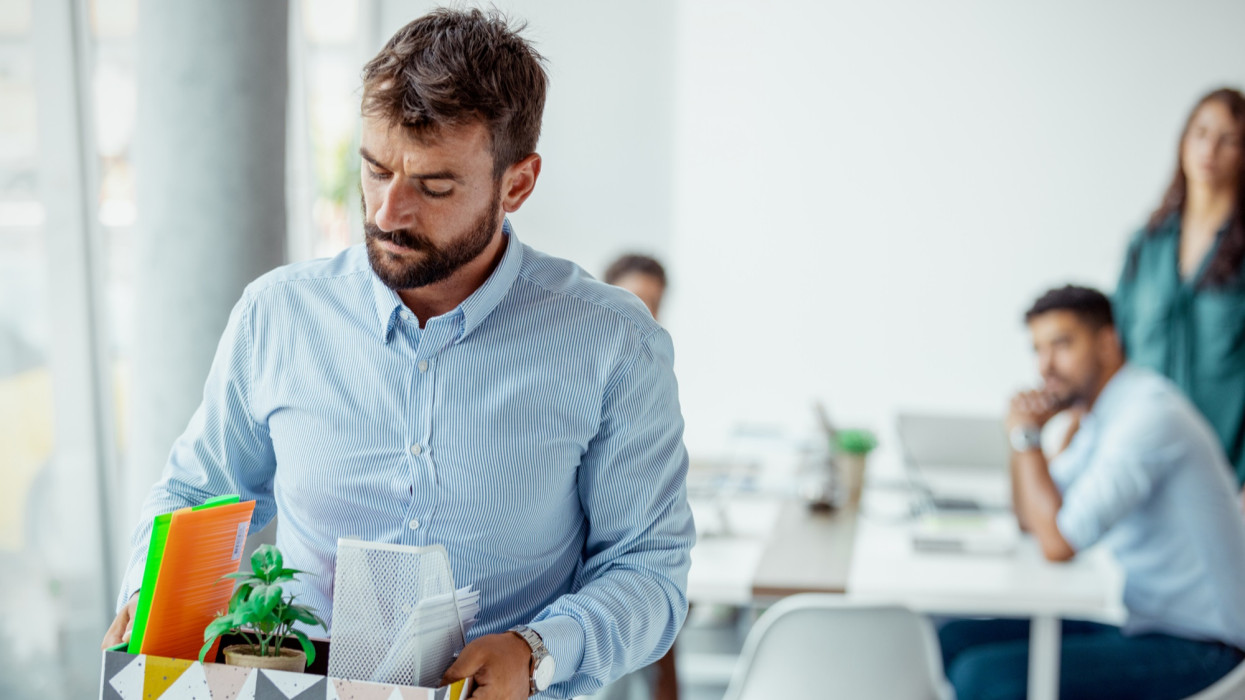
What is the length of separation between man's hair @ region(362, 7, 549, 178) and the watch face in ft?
1.80

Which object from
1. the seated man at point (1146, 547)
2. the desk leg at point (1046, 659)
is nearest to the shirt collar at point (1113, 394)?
the seated man at point (1146, 547)

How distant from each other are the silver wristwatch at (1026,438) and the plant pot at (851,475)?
477 millimetres

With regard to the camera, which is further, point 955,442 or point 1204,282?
point 1204,282

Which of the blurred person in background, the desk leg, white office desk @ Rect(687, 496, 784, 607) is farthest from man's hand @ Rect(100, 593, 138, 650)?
the blurred person in background

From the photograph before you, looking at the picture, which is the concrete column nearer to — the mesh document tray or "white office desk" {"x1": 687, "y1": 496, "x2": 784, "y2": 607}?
"white office desk" {"x1": 687, "y1": 496, "x2": 784, "y2": 607}

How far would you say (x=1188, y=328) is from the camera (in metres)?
4.84

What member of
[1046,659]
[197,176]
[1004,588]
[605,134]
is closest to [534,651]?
[197,176]

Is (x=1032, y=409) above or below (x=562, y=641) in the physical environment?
below

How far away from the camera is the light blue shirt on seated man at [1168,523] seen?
267 centimetres

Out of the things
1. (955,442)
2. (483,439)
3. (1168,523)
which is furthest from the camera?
(955,442)

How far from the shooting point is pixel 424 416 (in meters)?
1.28

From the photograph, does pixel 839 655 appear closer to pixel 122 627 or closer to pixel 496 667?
pixel 496 667

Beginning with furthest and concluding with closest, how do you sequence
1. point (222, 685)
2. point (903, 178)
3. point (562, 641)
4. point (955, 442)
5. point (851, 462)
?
point (903, 178) < point (955, 442) < point (851, 462) < point (562, 641) < point (222, 685)

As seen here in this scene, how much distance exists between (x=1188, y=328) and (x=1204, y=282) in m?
0.22
